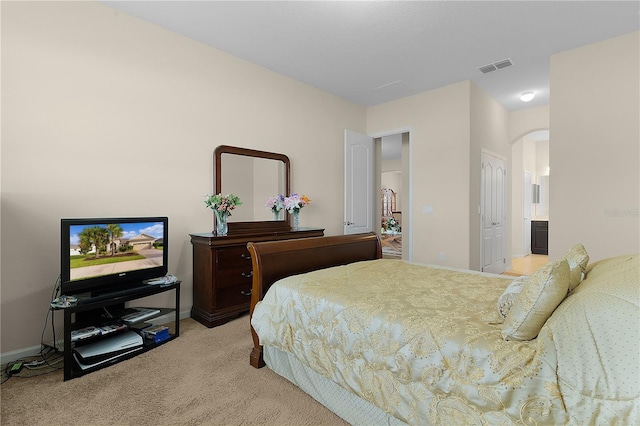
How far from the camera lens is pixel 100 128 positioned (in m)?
2.70

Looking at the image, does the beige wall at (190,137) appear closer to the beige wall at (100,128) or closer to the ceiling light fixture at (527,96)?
the beige wall at (100,128)

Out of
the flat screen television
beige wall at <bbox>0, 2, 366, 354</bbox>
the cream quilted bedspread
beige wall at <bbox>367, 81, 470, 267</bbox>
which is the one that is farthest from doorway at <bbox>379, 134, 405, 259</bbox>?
the flat screen television

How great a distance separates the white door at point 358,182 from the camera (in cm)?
500

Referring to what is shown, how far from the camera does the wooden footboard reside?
6.87ft

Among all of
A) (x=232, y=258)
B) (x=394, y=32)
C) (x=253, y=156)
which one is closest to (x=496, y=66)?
(x=394, y=32)

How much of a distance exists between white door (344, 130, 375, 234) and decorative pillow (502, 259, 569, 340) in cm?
382

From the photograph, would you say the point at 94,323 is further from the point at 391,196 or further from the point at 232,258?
the point at 391,196

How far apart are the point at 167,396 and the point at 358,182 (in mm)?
4008

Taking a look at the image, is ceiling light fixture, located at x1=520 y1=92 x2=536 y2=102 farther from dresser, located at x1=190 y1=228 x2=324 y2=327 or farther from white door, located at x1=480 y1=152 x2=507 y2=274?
dresser, located at x1=190 y1=228 x2=324 y2=327

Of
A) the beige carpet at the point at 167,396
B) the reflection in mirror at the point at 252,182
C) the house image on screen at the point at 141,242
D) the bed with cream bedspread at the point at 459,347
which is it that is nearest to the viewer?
the bed with cream bedspread at the point at 459,347

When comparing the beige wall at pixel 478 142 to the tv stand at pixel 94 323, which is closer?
the tv stand at pixel 94 323

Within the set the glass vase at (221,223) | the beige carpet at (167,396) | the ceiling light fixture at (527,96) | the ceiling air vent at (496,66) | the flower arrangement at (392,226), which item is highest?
the ceiling air vent at (496,66)

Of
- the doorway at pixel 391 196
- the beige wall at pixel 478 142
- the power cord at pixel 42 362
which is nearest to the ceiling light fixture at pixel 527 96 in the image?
the beige wall at pixel 478 142

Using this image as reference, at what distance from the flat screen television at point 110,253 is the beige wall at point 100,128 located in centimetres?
40
